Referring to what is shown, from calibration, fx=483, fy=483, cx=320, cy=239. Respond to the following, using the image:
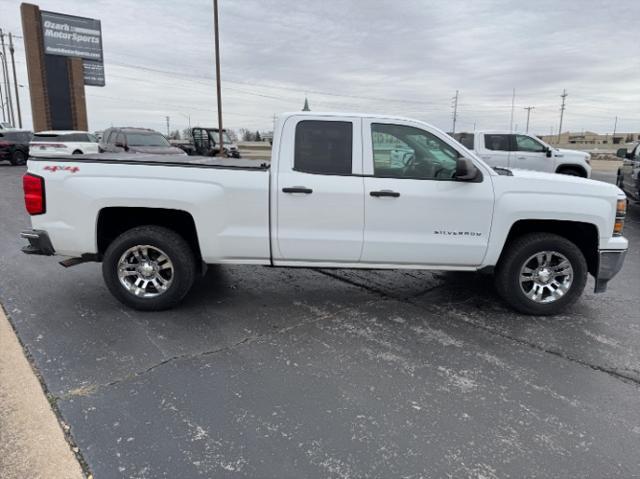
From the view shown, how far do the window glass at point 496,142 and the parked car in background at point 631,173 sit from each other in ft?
8.89

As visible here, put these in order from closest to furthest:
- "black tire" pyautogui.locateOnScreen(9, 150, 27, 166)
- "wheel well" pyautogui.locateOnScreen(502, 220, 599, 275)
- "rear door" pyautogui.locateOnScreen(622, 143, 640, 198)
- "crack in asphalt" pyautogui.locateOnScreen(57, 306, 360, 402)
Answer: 1. "crack in asphalt" pyautogui.locateOnScreen(57, 306, 360, 402)
2. "wheel well" pyautogui.locateOnScreen(502, 220, 599, 275)
3. "rear door" pyautogui.locateOnScreen(622, 143, 640, 198)
4. "black tire" pyautogui.locateOnScreen(9, 150, 27, 166)

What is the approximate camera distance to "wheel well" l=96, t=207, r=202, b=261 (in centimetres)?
459

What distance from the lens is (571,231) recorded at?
15.8 ft

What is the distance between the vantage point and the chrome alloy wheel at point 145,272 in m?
4.55

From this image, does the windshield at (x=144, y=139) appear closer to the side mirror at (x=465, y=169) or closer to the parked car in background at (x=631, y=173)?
the parked car in background at (x=631, y=173)

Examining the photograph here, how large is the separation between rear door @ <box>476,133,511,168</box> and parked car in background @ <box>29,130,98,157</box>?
54.6 feet

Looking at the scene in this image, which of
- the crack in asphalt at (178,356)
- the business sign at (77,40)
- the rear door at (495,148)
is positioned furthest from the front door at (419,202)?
the business sign at (77,40)

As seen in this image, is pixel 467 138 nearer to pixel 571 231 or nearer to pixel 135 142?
pixel 571 231

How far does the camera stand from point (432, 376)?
138 inches

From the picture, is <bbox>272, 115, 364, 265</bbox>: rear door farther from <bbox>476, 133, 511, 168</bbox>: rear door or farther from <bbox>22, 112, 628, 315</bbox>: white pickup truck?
<bbox>476, 133, 511, 168</bbox>: rear door

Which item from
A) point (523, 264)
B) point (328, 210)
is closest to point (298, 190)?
point (328, 210)

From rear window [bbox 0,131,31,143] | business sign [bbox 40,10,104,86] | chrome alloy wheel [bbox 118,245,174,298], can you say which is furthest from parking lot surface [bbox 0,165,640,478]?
business sign [bbox 40,10,104,86]

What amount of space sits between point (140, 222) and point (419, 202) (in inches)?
106

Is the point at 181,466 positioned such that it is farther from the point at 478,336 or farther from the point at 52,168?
the point at 52,168
